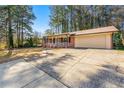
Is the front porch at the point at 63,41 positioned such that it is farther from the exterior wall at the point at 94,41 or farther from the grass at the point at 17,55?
the grass at the point at 17,55

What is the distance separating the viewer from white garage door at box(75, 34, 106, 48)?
16656mm

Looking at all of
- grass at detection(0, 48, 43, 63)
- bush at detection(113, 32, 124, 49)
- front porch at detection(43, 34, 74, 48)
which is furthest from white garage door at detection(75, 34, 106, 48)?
grass at detection(0, 48, 43, 63)

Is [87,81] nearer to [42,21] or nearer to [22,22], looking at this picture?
[22,22]

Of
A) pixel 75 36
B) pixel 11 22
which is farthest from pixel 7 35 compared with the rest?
pixel 75 36

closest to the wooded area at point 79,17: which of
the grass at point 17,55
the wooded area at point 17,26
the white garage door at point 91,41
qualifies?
the wooded area at point 17,26

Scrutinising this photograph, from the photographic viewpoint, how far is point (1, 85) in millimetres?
4574

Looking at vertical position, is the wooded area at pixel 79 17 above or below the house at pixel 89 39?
above

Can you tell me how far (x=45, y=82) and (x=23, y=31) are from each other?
2820cm

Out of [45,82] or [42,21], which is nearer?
[45,82]

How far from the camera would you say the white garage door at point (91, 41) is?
16.7 metres

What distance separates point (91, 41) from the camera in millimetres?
17906

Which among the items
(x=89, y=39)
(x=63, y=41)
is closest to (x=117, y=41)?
(x=89, y=39)
